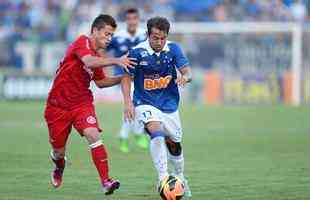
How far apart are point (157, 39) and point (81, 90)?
3.61 feet

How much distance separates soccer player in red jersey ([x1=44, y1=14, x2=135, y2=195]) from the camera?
35.4ft

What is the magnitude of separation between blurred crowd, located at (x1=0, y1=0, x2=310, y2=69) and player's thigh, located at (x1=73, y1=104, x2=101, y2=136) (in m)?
21.1

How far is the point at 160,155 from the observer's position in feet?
34.7

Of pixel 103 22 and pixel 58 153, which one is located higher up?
pixel 103 22

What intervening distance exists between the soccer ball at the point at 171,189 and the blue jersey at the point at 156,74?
3.44ft

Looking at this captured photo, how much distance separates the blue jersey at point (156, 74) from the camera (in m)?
11.0

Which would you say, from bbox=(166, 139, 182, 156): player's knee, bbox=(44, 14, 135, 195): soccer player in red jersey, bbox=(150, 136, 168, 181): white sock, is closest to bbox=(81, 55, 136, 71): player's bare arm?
bbox=(44, 14, 135, 195): soccer player in red jersey

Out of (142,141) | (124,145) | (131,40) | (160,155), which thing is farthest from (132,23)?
(160,155)

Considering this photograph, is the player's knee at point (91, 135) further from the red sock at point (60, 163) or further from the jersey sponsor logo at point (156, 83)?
the red sock at point (60, 163)

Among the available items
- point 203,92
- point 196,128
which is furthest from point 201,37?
point 196,128

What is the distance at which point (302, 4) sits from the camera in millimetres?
31969

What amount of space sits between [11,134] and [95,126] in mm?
9679

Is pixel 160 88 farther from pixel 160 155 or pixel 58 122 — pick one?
pixel 58 122

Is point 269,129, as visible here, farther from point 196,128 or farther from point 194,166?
point 194,166
